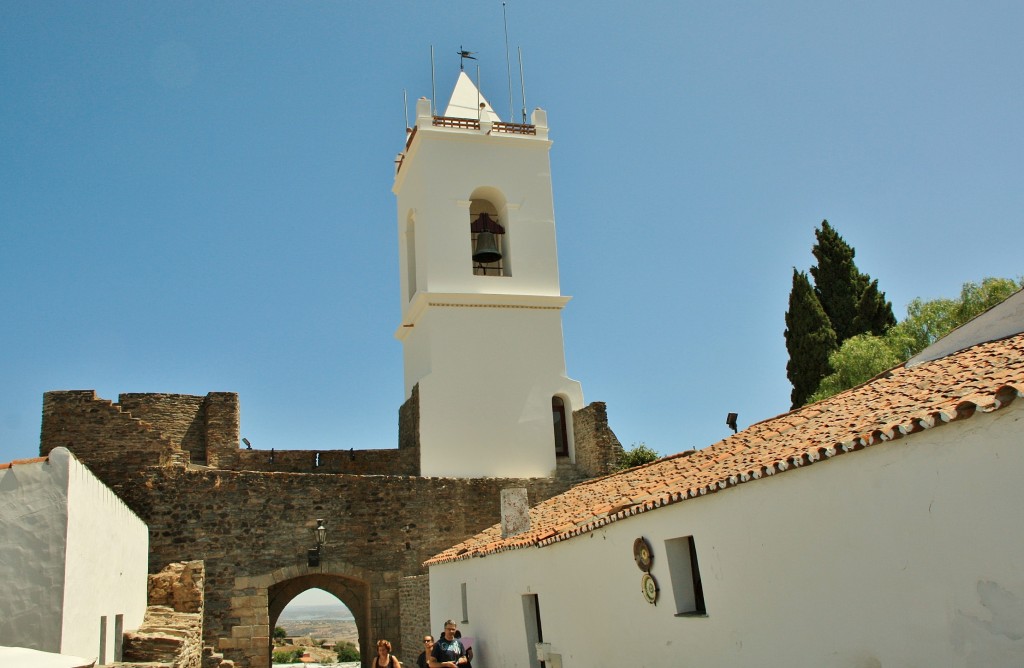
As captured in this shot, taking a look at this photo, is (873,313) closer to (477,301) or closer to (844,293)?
(844,293)

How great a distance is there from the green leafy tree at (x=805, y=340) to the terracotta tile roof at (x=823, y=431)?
1447 centimetres

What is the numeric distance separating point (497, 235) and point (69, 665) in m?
17.8

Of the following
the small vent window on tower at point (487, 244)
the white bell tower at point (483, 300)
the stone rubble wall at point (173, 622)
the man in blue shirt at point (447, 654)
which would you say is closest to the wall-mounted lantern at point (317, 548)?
the stone rubble wall at point (173, 622)

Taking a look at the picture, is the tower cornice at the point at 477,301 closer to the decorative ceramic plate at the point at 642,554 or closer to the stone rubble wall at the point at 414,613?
the stone rubble wall at the point at 414,613

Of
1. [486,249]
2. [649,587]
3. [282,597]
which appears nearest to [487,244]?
[486,249]

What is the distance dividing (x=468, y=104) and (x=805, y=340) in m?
12.6

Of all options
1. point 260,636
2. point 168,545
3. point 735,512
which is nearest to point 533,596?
point 735,512

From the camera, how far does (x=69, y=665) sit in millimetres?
7137

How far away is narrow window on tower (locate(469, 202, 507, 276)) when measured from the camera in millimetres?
23250

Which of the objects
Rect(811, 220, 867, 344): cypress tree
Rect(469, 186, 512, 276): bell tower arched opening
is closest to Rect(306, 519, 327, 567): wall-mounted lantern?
Rect(469, 186, 512, 276): bell tower arched opening

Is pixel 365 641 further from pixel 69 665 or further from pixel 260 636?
pixel 69 665

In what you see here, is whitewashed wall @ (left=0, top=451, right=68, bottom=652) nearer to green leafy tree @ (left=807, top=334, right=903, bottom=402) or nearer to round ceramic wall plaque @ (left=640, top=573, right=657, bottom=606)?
round ceramic wall plaque @ (left=640, top=573, right=657, bottom=606)

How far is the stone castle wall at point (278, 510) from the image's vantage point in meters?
17.4

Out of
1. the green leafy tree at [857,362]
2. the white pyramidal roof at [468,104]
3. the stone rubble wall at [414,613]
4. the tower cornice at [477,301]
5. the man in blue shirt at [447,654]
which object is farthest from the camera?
the white pyramidal roof at [468,104]
